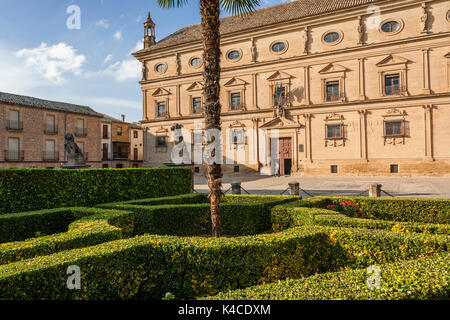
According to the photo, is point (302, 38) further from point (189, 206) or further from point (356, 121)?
point (189, 206)

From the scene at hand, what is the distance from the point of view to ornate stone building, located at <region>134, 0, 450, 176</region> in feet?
75.4

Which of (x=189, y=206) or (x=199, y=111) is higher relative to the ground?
(x=199, y=111)

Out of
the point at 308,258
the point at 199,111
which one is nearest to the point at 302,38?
the point at 199,111

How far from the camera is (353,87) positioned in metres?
25.4

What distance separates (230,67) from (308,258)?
90.3 ft

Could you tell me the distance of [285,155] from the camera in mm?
27953

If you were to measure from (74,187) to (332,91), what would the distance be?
2350cm

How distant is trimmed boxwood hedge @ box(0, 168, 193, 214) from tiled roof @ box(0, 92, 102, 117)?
82.7 feet

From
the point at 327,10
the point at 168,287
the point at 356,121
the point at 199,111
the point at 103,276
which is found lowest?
the point at 168,287

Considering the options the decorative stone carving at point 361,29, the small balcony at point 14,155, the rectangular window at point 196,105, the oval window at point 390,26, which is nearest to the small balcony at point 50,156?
the small balcony at point 14,155

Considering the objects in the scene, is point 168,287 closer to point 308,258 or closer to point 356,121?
Answer: point 308,258
